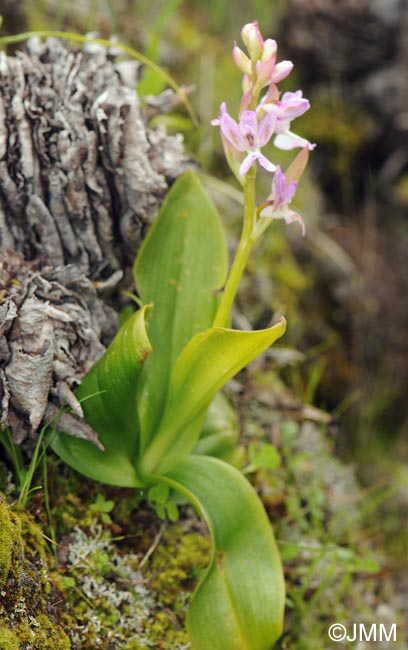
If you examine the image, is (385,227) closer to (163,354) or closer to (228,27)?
(228,27)

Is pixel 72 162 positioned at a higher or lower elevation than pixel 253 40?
lower

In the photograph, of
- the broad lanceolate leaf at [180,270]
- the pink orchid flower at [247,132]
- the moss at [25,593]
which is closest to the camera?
the moss at [25,593]

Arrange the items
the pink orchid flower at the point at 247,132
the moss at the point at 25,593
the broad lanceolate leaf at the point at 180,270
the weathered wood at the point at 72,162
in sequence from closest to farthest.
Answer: the moss at the point at 25,593 → the pink orchid flower at the point at 247,132 → the weathered wood at the point at 72,162 → the broad lanceolate leaf at the point at 180,270

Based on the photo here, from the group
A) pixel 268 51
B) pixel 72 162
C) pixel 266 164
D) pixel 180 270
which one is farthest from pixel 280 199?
pixel 72 162

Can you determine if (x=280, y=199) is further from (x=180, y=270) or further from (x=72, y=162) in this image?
(x=72, y=162)

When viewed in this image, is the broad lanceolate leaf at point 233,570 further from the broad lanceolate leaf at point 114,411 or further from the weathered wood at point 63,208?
the weathered wood at point 63,208

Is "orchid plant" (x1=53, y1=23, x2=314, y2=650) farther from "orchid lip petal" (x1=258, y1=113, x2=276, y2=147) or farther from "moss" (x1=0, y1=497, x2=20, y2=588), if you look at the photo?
"moss" (x1=0, y1=497, x2=20, y2=588)

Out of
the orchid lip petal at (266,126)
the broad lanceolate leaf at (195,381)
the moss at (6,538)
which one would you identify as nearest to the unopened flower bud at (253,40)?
the orchid lip petal at (266,126)
